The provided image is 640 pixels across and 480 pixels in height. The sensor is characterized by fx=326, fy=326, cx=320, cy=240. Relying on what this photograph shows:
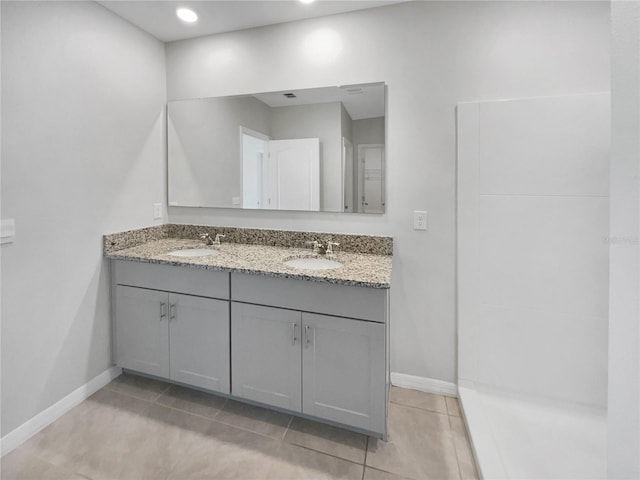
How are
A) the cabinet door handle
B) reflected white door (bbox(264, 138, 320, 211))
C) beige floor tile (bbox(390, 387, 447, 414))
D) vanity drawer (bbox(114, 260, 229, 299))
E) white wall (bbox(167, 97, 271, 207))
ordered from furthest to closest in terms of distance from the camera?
white wall (bbox(167, 97, 271, 207)) < reflected white door (bbox(264, 138, 320, 211)) < beige floor tile (bbox(390, 387, 447, 414)) < vanity drawer (bbox(114, 260, 229, 299)) < the cabinet door handle

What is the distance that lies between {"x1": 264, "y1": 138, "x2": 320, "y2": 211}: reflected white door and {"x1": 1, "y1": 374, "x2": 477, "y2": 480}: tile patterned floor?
1315mm

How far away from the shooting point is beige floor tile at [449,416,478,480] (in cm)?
147

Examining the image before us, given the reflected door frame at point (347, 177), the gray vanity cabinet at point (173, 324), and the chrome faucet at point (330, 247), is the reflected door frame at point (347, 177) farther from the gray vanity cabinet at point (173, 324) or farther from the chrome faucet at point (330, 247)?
the gray vanity cabinet at point (173, 324)

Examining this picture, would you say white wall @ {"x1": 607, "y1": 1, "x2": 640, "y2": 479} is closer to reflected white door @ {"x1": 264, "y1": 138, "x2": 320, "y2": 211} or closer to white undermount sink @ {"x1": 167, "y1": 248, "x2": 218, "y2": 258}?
reflected white door @ {"x1": 264, "y1": 138, "x2": 320, "y2": 211}

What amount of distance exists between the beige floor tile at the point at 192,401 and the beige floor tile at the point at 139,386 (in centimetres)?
6

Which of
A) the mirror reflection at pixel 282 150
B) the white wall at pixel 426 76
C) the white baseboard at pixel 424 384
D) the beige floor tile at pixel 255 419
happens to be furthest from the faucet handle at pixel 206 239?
the white baseboard at pixel 424 384

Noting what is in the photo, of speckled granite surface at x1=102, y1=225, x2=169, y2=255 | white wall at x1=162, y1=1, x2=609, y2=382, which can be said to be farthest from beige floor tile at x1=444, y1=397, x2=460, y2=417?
speckled granite surface at x1=102, y1=225, x2=169, y2=255

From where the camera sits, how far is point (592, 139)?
1.69m

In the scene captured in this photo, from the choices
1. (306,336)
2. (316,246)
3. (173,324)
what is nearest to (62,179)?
(173,324)

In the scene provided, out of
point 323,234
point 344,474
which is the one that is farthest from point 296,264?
point 344,474

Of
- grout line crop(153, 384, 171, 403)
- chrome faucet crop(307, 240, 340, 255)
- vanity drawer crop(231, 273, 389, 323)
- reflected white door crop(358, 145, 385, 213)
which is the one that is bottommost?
grout line crop(153, 384, 171, 403)

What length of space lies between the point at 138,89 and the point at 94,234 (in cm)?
105

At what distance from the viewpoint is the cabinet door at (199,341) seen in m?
1.83

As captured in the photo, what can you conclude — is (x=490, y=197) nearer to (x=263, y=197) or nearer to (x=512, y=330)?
(x=512, y=330)
